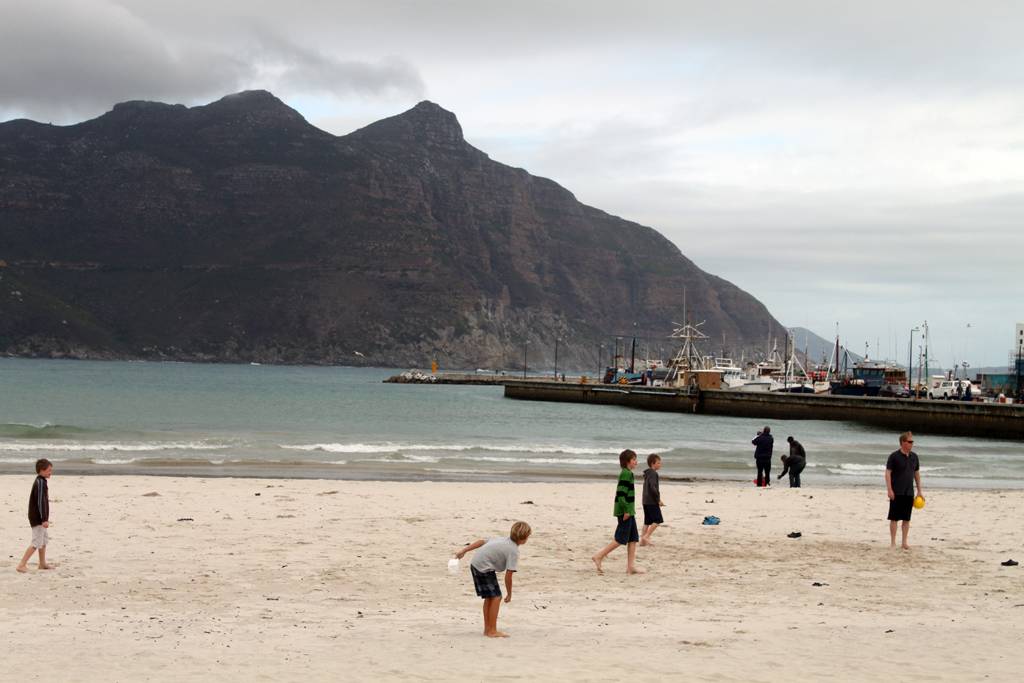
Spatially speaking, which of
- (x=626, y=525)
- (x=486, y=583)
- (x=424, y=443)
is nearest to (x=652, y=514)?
(x=626, y=525)

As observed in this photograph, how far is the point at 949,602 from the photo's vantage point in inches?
539

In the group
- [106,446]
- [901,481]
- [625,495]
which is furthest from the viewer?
[106,446]

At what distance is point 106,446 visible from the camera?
1676 inches

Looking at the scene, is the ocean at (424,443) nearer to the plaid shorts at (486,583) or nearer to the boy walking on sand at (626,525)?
the boy walking on sand at (626,525)

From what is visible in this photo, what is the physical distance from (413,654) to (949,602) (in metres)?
6.62

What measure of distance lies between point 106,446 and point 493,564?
113 ft

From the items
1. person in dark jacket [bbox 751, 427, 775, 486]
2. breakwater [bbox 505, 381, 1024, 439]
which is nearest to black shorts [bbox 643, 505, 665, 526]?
person in dark jacket [bbox 751, 427, 775, 486]

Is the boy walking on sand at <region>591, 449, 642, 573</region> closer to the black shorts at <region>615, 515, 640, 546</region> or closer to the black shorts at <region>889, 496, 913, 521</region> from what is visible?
the black shorts at <region>615, 515, 640, 546</region>

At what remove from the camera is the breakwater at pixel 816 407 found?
6744cm

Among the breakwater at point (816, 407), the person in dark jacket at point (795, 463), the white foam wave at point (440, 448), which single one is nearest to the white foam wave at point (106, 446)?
the white foam wave at point (440, 448)

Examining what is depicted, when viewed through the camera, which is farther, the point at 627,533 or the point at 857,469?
the point at 857,469

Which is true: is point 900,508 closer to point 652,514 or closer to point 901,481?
point 901,481

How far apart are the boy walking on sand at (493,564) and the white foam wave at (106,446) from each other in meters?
31.4

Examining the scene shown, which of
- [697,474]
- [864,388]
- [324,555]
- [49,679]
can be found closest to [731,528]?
[324,555]
